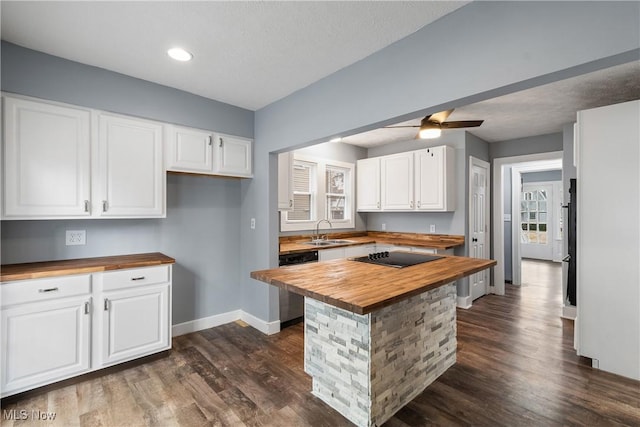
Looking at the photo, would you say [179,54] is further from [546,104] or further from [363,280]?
[546,104]

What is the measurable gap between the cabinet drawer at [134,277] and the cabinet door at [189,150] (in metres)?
0.97

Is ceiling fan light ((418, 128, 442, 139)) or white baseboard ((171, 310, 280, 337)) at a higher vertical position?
ceiling fan light ((418, 128, 442, 139))

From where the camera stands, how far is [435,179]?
14.0 ft

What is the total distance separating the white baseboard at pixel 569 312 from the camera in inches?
151

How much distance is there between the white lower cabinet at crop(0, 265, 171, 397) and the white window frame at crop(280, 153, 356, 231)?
194 centimetres

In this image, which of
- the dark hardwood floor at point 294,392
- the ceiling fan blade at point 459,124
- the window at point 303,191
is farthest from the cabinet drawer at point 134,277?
the ceiling fan blade at point 459,124

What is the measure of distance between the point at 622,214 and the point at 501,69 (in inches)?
71.1

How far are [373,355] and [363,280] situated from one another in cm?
44

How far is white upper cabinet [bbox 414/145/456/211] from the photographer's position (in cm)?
418

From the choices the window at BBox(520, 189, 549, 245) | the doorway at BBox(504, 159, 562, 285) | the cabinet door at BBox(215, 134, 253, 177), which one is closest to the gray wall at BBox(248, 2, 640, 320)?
the cabinet door at BBox(215, 134, 253, 177)

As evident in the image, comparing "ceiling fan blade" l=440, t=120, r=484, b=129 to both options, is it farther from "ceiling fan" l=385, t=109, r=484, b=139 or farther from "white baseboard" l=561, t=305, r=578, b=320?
"white baseboard" l=561, t=305, r=578, b=320

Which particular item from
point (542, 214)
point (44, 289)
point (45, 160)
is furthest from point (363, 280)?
point (542, 214)

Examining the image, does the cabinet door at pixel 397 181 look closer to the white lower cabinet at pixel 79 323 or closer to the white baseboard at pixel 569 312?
the white baseboard at pixel 569 312

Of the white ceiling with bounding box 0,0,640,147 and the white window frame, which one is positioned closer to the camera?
the white ceiling with bounding box 0,0,640,147
